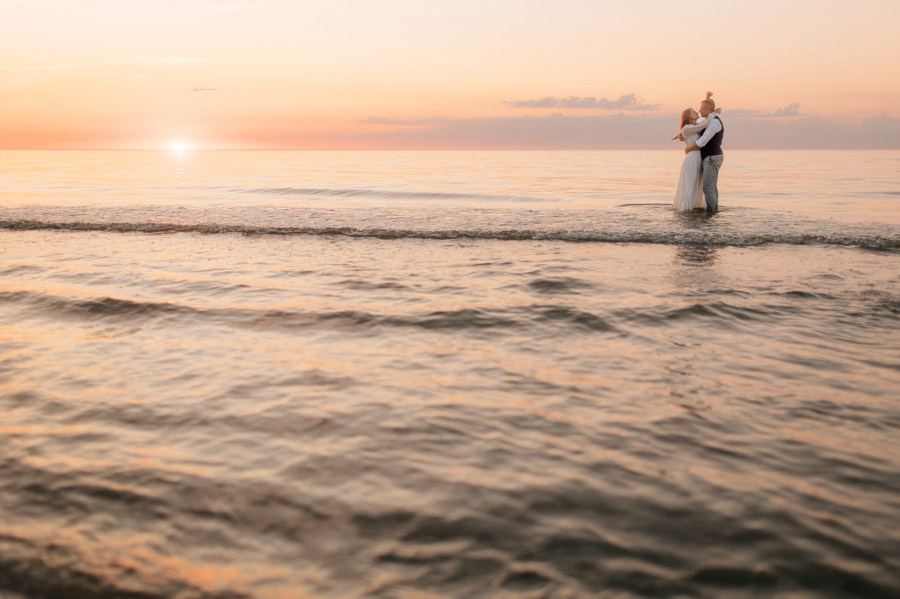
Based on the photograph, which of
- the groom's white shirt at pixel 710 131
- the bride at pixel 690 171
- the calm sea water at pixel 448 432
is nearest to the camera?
the calm sea water at pixel 448 432

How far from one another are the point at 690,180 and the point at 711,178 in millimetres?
502

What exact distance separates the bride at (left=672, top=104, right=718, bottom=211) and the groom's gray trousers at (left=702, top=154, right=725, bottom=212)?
18cm

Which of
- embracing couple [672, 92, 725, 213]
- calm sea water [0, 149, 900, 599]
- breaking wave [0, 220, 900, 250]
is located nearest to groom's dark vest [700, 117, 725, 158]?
embracing couple [672, 92, 725, 213]

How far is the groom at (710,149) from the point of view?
1400 cm

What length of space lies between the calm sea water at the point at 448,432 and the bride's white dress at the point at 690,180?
7153mm

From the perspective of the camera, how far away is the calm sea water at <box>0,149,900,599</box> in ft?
7.31

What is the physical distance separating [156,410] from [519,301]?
12.2 feet

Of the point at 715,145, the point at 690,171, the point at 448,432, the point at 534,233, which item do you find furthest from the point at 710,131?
the point at 448,432

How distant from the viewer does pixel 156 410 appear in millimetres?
3617

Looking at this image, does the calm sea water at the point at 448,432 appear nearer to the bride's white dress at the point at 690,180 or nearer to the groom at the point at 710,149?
the groom at the point at 710,149

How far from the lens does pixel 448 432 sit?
3.33 m

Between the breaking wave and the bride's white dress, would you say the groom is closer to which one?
the bride's white dress

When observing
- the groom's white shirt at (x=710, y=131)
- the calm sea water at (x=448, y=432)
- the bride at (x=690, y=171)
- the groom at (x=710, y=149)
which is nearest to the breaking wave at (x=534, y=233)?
the calm sea water at (x=448, y=432)

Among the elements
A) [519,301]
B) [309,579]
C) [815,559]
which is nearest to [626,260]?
[519,301]
